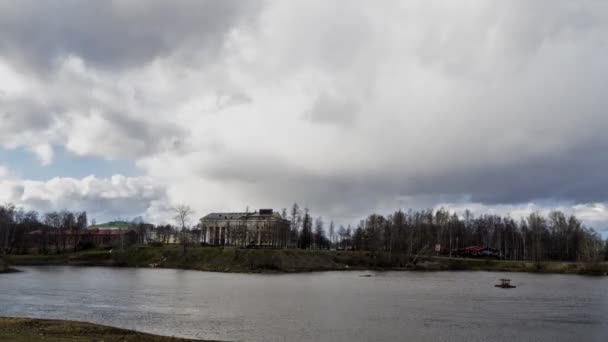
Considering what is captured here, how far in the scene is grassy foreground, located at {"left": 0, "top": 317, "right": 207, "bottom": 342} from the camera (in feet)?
110

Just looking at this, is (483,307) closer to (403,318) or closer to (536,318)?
(536,318)

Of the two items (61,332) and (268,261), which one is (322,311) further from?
(268,261)

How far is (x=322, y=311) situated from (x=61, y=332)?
28.3 metres

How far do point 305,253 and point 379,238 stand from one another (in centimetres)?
4745

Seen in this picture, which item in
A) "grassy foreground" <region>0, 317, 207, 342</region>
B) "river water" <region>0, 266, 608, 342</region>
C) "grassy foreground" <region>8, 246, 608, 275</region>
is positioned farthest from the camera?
"grassy foreground" <region>8, 246, 608, 275</region>

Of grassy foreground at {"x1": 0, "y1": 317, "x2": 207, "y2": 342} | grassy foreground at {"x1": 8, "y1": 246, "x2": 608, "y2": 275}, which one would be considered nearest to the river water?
grassy foreground at {"x1": 0, "y1": 317, "x2": 207, "y2": 342}

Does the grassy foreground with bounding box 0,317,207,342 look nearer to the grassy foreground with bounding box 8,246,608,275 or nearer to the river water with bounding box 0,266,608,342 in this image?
the river water with bounding box 0,266,608,342

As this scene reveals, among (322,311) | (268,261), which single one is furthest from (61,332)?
(268,261)

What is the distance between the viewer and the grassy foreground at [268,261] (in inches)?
5925

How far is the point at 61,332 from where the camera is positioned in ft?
125

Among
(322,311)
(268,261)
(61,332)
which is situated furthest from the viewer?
(268,261)

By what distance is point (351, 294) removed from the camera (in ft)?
256

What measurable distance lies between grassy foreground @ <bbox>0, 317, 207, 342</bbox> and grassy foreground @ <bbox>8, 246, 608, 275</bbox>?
103235mm

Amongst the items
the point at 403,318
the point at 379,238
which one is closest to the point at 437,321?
the point at 403,318
